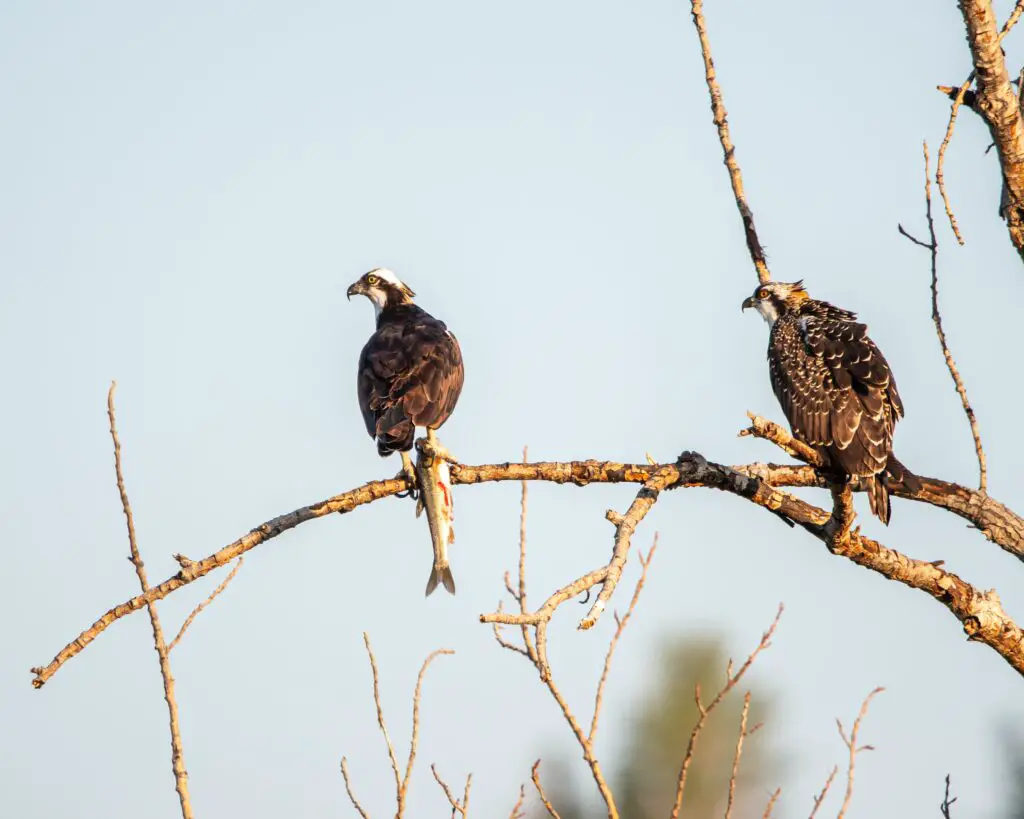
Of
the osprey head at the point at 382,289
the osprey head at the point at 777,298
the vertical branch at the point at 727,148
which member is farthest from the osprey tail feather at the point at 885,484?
the osprey head at the point at 382,289

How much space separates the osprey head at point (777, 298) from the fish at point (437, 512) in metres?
3.24

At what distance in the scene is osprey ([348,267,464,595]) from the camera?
23.2ft

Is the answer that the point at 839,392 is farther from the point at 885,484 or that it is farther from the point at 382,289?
the point at 382,289

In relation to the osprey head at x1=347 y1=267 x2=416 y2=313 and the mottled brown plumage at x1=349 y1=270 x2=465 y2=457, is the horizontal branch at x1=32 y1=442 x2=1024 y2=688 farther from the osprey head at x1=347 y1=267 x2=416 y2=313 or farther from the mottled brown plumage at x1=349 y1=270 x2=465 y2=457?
the osprey head at x1=347 y1=267 x2=416 y2=313

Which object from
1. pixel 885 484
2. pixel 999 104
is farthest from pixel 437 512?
pixel 999 104

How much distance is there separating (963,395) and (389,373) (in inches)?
145

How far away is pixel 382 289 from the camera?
35.3 ft

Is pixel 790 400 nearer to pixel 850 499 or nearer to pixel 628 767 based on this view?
pixel 850 499

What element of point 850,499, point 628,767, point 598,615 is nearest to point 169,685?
point 598,615

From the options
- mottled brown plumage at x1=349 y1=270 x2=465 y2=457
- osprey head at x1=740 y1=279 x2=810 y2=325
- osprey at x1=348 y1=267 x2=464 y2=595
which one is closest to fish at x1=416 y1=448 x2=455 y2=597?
osprey at x1=348 y1=267 x2=464 y2=595

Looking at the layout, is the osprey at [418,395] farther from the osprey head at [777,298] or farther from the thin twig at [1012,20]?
the thin twig at [1012,20]

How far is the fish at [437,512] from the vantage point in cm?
692

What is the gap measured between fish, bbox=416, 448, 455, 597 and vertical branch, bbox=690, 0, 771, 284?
193 centimetres

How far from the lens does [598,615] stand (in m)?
4.10
